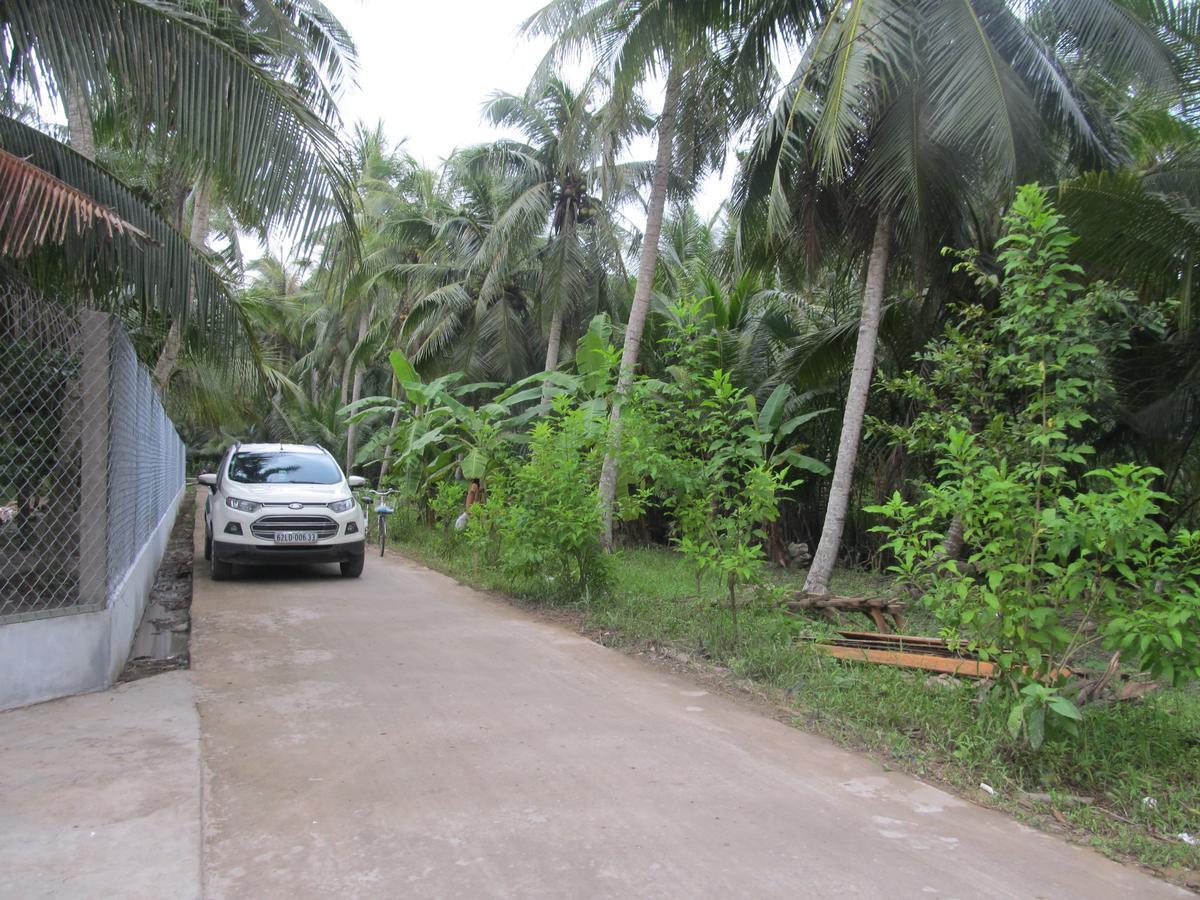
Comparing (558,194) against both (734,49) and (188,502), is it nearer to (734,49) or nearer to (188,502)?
(734,49)

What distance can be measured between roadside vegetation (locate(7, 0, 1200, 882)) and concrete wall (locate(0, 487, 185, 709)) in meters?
2.13

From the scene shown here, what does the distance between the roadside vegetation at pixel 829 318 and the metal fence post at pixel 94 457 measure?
1.39 feet

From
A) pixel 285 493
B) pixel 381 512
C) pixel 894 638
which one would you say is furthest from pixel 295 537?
pixel 894 638

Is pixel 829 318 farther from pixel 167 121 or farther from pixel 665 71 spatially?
pixel 167 121

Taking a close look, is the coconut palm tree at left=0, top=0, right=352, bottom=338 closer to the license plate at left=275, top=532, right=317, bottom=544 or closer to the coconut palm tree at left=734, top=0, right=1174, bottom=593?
the license plate at left=275, top=532, right=317, bottom=544

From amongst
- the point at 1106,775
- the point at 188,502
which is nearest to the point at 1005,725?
the point at 1106,775

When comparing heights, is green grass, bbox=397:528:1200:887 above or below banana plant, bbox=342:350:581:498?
below

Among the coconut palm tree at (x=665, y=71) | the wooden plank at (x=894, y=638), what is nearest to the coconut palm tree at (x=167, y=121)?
the coconut palm tree at (x=665, y=71)

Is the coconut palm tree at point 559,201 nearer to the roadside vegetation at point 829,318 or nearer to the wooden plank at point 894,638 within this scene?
the roadside vegetation at point 829,318

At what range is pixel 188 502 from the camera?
2792cm

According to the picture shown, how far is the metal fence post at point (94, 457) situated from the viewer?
5.55 metres

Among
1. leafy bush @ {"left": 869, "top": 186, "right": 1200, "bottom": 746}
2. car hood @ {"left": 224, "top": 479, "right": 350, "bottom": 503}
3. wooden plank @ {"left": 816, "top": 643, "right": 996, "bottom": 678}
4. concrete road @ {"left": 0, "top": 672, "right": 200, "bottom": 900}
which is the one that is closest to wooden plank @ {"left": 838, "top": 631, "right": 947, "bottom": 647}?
wooden plank @ {"left": 816, "top": 643, "right": 996, "bottom": 678}

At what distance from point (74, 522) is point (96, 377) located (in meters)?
0.98

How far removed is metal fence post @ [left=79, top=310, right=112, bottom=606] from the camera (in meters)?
5.55
